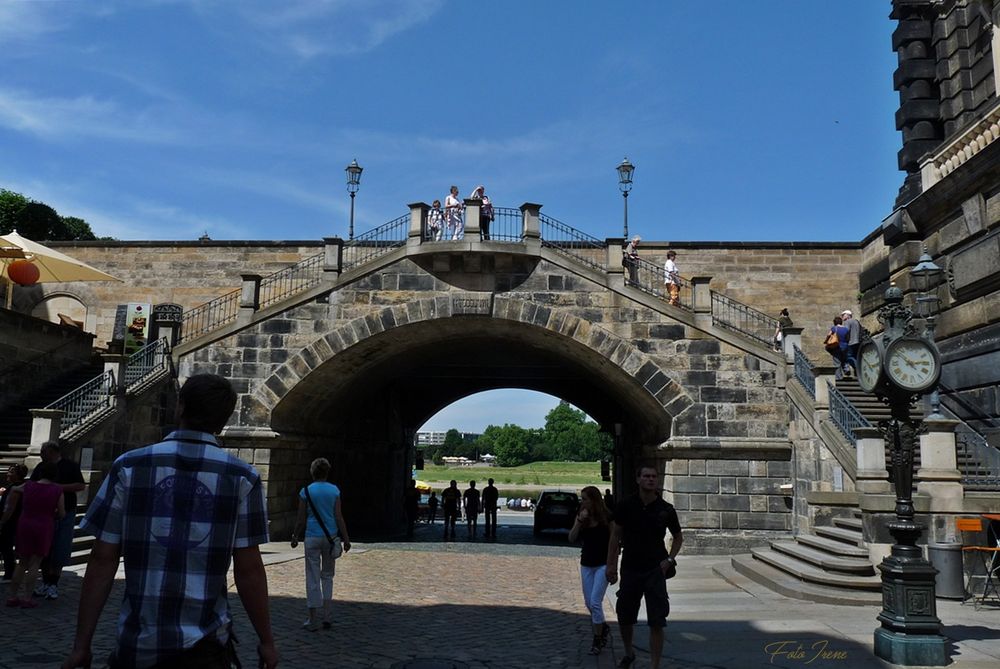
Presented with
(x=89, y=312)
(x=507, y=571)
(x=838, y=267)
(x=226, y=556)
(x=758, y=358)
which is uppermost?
(x=838, y=267)

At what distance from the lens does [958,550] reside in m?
9.49

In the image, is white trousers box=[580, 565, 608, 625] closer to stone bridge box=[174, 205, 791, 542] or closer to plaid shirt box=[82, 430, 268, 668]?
plaid shirt box=[82, 430, 268, 668]

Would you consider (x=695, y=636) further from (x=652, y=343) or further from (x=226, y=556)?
(x=652, y=343)

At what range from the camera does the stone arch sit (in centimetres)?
1645

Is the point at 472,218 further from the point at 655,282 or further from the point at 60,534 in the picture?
the point at 60,534

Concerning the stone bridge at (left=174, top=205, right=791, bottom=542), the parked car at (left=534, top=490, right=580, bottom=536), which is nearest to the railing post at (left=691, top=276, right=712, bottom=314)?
the stone bridge at (left=174, top=205, right=791, bottom=542)

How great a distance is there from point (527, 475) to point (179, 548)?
278 feet

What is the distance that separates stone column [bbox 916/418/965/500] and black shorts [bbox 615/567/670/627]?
5917 millimetres

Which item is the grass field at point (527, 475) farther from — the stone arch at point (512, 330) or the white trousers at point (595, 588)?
the white trousers at point (595, 588)

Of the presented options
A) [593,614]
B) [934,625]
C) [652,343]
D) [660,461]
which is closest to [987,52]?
[652,343]

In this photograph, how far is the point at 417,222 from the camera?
56.5 feet

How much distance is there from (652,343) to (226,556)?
14369 millimetres

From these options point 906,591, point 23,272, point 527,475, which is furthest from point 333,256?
point 527,475

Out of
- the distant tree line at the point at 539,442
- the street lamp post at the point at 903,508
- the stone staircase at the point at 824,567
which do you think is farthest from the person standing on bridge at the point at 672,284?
the distant tree line at the point at 539,442
